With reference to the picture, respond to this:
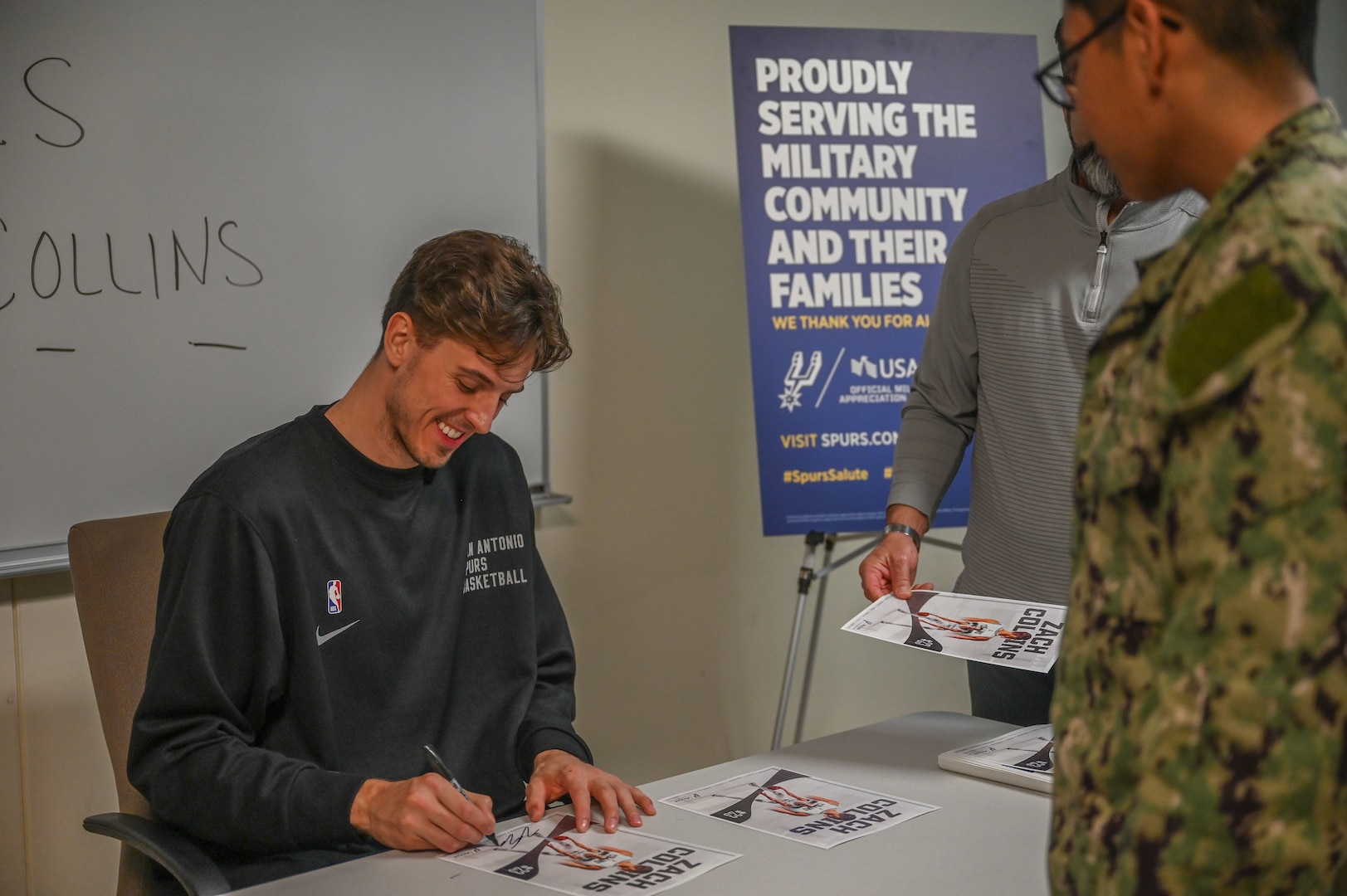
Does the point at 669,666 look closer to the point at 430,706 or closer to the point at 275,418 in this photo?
the point at 275,418

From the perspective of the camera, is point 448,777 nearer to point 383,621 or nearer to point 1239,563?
point 383,621

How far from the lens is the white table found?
1.10 metres

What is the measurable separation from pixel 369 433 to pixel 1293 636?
1.22 metres

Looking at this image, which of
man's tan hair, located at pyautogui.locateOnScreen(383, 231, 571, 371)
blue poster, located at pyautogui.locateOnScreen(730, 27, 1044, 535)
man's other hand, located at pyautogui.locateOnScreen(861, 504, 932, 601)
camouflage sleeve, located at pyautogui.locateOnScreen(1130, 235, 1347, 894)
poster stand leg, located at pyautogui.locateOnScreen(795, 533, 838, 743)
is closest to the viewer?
camouflage sleeve, located at pyautogui.locateOnScreen(1130, 235, 1347, 894)

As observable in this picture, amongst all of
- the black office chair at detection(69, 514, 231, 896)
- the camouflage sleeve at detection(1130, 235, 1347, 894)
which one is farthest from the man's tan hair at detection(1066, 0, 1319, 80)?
the black office chair at detection(69, 514, 231, 896)

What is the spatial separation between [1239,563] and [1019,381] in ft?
4.53

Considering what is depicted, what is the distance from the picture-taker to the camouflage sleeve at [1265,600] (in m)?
0.55

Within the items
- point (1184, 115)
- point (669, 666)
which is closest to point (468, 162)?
point (669, 666)

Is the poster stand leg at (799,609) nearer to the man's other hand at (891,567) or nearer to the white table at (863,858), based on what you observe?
the man's other hand at (891,567)

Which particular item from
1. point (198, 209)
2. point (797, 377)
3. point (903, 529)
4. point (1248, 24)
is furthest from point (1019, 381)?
point (198, 209)

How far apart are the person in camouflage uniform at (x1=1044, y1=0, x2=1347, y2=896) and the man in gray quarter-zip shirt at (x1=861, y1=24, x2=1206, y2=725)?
1.05 m

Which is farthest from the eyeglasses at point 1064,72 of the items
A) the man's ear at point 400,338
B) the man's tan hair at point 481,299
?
the man's ear at point 400,338

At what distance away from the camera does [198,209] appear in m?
2.23

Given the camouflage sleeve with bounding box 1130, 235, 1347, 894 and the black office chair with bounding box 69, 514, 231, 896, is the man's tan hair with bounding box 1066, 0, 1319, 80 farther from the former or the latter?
the black office chair with bounding box 69, 514, 231, 896
